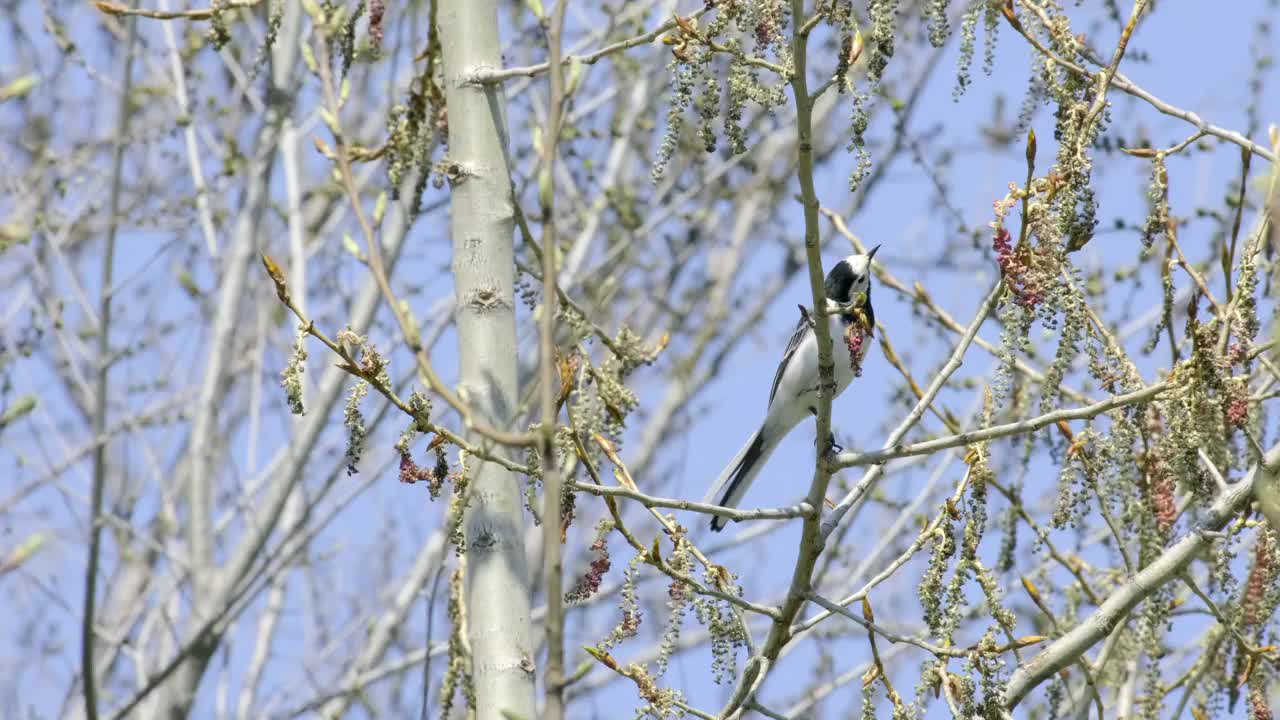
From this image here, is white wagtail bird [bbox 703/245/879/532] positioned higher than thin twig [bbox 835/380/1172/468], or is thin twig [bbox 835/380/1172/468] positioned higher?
white wagtail bird [bbox 703/245/879/532]

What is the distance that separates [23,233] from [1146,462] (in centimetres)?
251

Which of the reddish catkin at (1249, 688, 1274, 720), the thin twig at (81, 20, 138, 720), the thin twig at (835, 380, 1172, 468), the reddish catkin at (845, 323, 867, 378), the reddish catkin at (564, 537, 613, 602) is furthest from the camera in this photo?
the thin twig at (81, 20, 138, 720)

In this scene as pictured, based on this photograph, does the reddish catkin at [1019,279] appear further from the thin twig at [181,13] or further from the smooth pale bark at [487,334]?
the thin twig at [181,13]

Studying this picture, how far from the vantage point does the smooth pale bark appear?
2.94 metres

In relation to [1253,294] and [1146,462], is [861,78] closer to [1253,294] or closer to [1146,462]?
[1146,462]

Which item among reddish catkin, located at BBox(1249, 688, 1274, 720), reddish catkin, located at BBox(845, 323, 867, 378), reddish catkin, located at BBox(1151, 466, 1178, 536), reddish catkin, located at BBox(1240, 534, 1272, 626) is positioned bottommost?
reddish catkin, located at BBox(1249, 688, 1274, 720)

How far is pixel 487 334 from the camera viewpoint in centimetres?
318

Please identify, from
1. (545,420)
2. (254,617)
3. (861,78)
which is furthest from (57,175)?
(545,420)

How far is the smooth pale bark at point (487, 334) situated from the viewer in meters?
2.94

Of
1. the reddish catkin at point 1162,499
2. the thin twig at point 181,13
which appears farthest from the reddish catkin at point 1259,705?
the thin twig at point 181,13

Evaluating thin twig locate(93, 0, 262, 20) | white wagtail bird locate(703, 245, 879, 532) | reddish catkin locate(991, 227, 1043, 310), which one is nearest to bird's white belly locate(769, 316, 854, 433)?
white wagtail bird locate(703, 245, 879, 532)

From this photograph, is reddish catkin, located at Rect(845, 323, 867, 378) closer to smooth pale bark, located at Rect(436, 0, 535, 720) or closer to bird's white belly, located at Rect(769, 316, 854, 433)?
smooth pale bark, located at Rect(436, 0, 535, 720)

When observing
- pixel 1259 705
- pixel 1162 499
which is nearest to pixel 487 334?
pixel 1162 499

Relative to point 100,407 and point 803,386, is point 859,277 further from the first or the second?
point 100,407
